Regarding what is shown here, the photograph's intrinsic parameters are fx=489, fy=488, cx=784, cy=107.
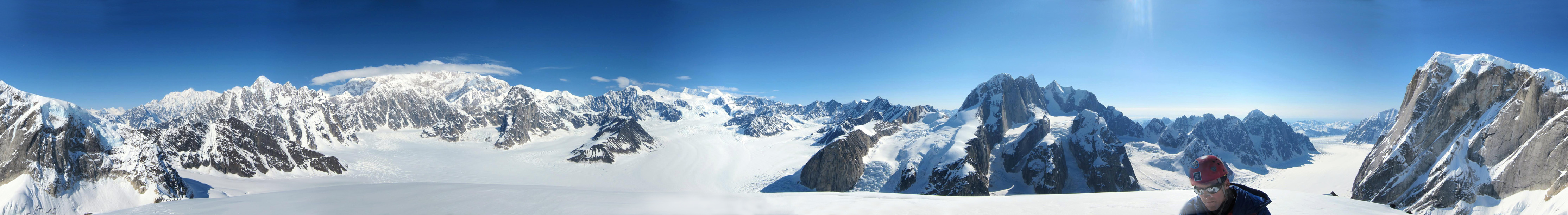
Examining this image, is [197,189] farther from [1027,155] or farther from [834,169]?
[1027,155]

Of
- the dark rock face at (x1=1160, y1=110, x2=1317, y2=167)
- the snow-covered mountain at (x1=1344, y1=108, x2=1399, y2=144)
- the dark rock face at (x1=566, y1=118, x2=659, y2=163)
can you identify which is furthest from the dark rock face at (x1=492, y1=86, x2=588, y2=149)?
the snow-covered mountain at (x1=1344, y1=108, x2=1399, y2=144)

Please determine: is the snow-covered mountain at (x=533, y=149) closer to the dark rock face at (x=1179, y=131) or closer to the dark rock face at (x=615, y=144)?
the dark rock face at (x=615, y=144)

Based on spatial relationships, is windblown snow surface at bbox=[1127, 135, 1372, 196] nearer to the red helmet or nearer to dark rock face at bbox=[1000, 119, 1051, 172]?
dark rock face at bbox=[1000, 119, 1051, 172]

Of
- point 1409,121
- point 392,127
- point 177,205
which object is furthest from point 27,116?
point 392,127

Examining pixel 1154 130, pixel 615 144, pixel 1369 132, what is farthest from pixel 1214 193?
pixel 1369 132

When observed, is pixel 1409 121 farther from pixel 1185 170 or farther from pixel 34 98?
pixel 34 98
